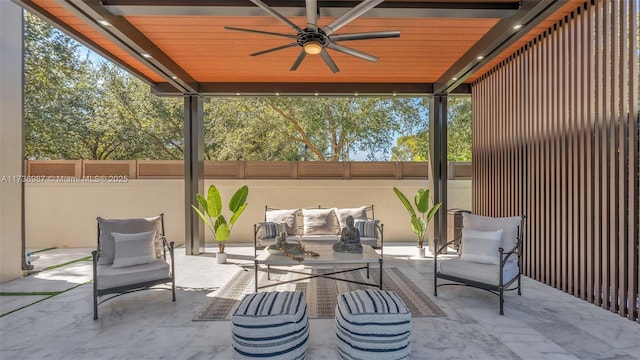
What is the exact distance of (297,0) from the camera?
11.3 feet

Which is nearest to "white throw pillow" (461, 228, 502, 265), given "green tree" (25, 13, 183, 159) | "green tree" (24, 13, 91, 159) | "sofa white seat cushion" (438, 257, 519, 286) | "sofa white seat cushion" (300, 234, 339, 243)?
"sofa white seat cushion" (438, 257, 519, 286)

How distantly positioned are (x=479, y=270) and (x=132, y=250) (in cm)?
417

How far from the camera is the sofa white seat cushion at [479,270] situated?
3578mm

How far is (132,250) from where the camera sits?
12.5 ft

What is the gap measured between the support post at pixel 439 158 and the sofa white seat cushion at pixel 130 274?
16.6 feet

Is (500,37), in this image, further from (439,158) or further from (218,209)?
(218,209)

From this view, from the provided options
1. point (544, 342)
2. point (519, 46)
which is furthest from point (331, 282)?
point (519, 46)

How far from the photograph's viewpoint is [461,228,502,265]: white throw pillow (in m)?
3.80

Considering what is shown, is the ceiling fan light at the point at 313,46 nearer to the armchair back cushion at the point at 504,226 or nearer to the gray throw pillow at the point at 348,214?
the armchair back cushion at the point at 504,226

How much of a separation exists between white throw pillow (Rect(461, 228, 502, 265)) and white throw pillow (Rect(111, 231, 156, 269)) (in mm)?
3975

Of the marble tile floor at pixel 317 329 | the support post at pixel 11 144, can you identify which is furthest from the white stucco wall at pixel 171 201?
the marble tile floor at pixel 317 329

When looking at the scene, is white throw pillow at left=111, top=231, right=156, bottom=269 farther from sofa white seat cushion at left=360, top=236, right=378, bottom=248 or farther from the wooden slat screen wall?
the wooden slat screen wall

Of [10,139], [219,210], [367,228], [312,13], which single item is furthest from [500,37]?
[10,139]

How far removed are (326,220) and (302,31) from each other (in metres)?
3.78
